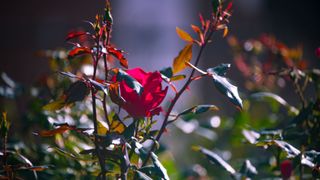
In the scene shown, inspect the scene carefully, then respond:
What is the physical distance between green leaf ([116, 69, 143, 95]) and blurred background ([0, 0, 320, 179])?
2.13 m

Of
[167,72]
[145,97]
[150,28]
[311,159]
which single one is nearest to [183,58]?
[167,72]

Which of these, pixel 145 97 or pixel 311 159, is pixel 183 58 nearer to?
pixel 145 97

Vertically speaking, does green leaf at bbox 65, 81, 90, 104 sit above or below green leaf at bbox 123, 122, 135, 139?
above

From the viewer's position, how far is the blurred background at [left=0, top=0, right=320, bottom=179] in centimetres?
310

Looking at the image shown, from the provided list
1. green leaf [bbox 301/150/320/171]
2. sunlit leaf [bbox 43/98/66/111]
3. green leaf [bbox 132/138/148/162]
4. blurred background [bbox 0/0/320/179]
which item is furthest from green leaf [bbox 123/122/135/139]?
blurred background [bbox 0/0/320/179]

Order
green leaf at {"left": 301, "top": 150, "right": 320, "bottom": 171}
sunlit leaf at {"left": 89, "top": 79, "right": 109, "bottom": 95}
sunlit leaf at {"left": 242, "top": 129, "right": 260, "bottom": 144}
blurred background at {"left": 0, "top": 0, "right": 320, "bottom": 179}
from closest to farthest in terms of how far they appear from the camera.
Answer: sunlit leaf at {"left": 89, "top": 79, "right": 109, "bottom": 95} → green leaf at {"left": 301, "top": 150, "right": 320, "bottom": 171} → sunlit leaf at {"left": 242, "top": 129, "right": 260, "bottom": 144} → blurred background at {"left": 0, "top": 0, "right": 320, "bottom": 179}

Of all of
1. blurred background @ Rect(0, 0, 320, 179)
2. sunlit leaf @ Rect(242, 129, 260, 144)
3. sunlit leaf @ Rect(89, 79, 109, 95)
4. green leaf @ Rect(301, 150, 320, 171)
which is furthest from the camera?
blurred background @ Rect(0, 0, 320, 179)

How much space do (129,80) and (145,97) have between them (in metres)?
0.06

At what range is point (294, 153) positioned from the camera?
2.57 feet

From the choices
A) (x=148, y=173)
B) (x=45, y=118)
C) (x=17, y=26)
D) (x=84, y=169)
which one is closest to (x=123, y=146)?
(x=148, y=173)

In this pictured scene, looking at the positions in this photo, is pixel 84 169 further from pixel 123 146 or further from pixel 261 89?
pixel 261 89

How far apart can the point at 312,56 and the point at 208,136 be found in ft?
6.45

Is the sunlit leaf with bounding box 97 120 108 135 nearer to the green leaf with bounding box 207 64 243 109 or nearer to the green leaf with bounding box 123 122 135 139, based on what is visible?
the green leaf with bounding box 123 122 135 139

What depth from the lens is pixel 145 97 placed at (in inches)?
29.6
